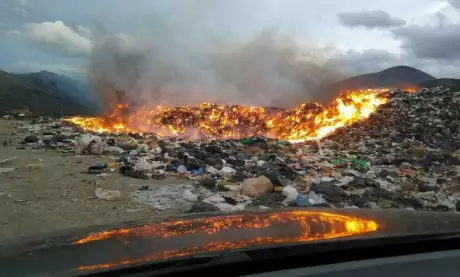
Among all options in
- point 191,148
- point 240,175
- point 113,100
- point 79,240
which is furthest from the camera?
Result: point 113,100

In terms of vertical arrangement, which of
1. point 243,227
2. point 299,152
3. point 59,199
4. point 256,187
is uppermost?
point 243,227

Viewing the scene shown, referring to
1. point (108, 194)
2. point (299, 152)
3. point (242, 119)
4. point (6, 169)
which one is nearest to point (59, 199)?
point (108, 194)

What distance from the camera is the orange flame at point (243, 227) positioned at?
4.26ft

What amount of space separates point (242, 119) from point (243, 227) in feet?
44.7

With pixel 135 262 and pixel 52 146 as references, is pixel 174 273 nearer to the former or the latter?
pixel 135 262

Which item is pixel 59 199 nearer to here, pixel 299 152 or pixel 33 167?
pixel 33 167

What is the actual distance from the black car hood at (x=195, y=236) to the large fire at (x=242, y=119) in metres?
11.2

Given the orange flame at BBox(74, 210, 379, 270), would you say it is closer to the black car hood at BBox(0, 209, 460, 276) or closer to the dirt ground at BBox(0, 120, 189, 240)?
the black car hood at BBox(0, 209, 460, 276)

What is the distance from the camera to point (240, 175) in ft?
21.3

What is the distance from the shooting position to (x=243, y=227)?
66.5 inches

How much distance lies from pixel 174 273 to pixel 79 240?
0.59 metres

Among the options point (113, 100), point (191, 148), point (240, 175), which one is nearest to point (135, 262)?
point (240, 175)

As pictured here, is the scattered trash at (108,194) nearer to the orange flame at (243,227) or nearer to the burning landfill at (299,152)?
the burning landfill at (299,152)

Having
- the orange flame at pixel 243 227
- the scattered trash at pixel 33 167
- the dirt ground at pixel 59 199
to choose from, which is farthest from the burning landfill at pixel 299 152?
the orange flame at pixel 243 227
